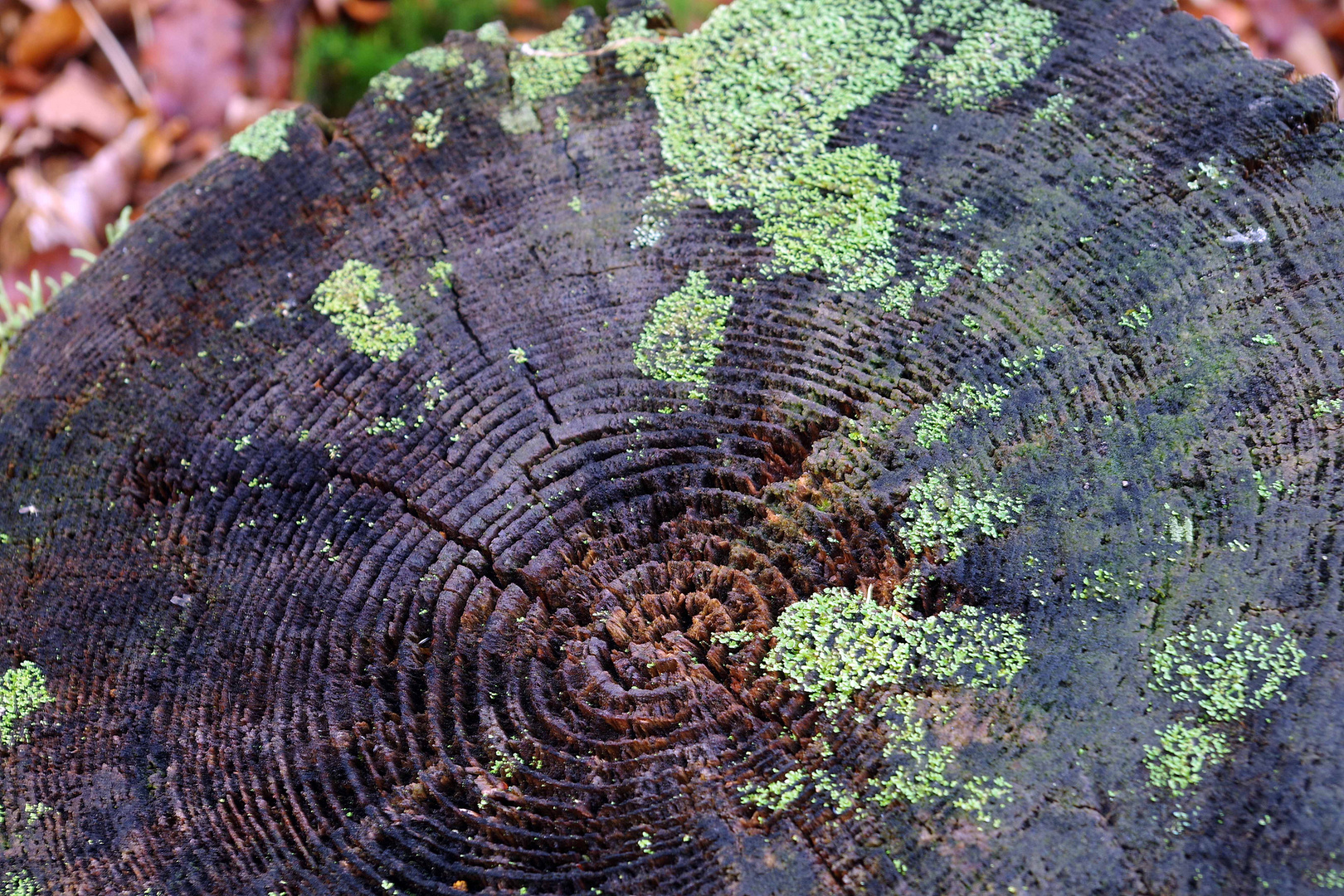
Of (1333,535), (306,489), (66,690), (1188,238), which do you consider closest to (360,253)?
(306,489)

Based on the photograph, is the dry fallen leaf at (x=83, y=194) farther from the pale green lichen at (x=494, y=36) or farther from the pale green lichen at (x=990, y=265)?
the pale green lichen at (x=990, y=265)

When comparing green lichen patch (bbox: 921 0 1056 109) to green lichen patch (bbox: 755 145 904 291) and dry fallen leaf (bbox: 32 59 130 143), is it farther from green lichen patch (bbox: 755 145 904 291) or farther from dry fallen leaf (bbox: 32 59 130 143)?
dry fallen leaf (bbox: 32 59 130 143)

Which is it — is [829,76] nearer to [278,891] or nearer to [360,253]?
[360,253]

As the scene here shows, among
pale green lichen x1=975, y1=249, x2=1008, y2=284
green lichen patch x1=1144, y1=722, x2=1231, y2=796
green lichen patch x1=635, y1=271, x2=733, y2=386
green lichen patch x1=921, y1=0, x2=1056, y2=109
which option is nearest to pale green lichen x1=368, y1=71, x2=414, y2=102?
green lichen patch x1=635, y1=271, x2=733, y2=386

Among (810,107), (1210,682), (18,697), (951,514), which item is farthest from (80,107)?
(1210,682)

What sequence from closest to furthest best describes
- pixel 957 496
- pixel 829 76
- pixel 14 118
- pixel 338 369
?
pixel 957 496 < pixel 338 369 < pixel 829 76 < pixel 14 118

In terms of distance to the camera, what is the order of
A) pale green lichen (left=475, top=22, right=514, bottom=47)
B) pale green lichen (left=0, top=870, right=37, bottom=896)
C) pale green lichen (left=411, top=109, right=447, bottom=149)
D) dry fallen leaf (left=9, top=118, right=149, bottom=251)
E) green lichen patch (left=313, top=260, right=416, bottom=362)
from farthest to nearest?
dry fallen leaf (left=9, top=118, right=149, bottom=251), pale green lichen (left=475, top=22, right=514, bottom=47), pale green lichen (left=411, top=109, right=447, bottom=149), green lichen patch (left=313, top=260, right=416, bottom=362), pale green lichen (left=0, top=870, right=37, bottom=896)
